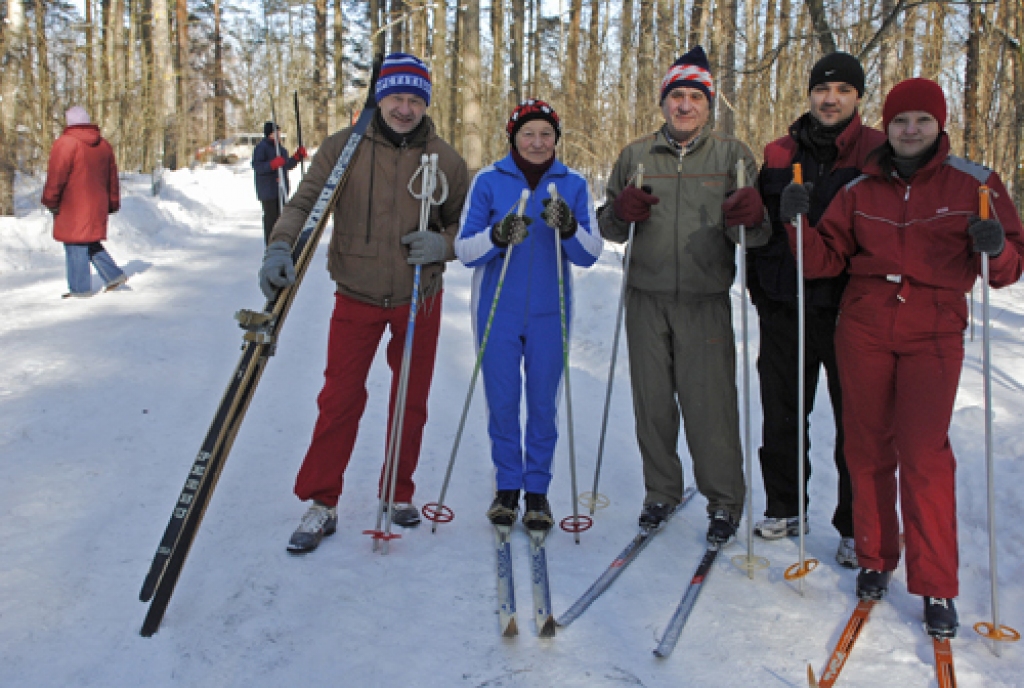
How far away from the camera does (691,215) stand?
3.52 m

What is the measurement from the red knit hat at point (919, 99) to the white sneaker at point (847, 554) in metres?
1.75

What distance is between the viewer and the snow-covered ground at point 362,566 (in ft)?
8.32

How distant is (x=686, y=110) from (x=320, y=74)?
2668 cm

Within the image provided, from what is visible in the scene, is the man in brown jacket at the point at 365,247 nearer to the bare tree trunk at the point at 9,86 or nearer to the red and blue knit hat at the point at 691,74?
the red and blue knit hat at the point at 691,74

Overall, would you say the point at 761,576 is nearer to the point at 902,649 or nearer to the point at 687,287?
the point at 902,649

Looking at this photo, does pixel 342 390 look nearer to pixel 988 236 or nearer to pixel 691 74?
pixel 691 74

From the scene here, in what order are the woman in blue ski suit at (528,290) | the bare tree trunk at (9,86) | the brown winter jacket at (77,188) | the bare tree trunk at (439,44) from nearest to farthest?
the woman in blue ski suit at (528,290) → the brown winter jacket at (77,188) → the bare tree trunk at (9,86) → the bare tree trunk at (439,44)

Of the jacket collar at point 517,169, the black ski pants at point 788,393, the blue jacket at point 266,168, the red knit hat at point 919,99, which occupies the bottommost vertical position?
the black ski pants at point 788,393

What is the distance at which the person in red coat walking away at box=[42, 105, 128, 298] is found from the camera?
809 centimetres

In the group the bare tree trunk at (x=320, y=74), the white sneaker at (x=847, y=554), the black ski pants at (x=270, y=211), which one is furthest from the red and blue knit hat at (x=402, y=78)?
the bare tree trunk at (x=320, y=74)

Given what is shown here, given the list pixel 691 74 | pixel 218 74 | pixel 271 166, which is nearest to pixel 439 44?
pixel 271 166

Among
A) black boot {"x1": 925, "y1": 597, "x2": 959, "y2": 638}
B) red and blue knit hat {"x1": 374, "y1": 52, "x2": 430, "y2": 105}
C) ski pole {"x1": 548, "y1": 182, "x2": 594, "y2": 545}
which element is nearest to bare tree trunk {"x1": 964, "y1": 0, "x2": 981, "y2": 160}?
ski pole {"x1": 548, "y1": 182, "x2": 594, "y2": 545}

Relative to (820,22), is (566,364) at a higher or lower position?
lower

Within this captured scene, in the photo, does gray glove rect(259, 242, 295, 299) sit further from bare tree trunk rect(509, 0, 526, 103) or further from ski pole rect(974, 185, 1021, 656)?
bare tree trunk rect(509, 0, 526, 103)
